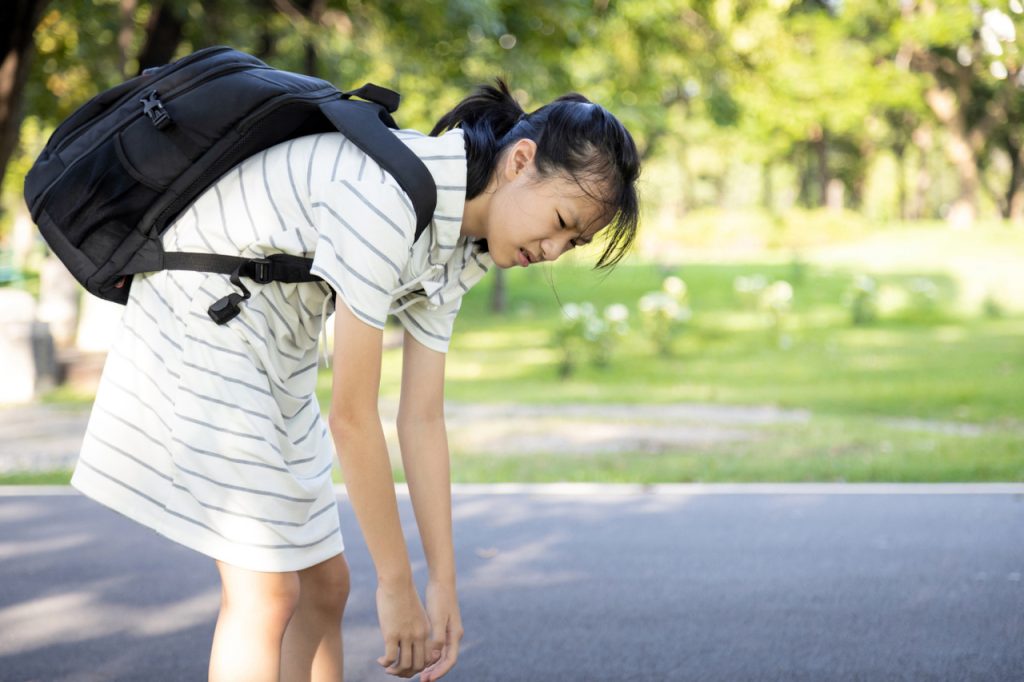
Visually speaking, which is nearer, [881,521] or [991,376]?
[881,521]

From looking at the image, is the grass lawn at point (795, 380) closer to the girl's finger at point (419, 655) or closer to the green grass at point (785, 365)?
the green grass at point (785, 365)

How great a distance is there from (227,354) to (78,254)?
1.18ft

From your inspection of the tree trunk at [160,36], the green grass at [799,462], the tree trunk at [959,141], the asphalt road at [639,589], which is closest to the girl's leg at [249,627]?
the asphalt road at [639,589]

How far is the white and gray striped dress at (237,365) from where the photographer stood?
214 cm

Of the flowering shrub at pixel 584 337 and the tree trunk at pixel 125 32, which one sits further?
the flowering shrub at pixel 584 337

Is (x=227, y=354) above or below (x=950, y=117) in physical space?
below

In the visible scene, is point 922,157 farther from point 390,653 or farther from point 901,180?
point 390,653

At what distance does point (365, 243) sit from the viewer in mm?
1999

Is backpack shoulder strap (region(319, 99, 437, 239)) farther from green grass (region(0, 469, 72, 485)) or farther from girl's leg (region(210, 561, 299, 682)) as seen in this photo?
green grass (region(0, 469, 72, 485))

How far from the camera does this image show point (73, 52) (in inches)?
543

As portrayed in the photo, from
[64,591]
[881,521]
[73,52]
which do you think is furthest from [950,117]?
[64,591]

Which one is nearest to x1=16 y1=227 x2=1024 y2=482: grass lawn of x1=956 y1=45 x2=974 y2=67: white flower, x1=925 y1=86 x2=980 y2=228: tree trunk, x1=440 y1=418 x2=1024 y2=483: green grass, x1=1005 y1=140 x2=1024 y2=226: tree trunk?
x1=440 y1=418 x2=1024 y2=483: green grass

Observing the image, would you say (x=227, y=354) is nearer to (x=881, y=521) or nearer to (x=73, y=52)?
(x=881, y=521)

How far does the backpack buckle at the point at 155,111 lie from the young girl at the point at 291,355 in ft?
0.50
